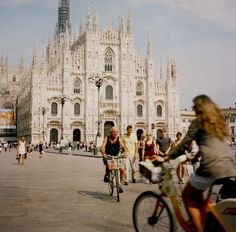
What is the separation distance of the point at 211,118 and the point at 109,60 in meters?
52.3

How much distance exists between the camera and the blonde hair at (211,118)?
3.88m

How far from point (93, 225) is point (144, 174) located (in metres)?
1.37

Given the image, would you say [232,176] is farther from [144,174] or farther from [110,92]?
[110,92]

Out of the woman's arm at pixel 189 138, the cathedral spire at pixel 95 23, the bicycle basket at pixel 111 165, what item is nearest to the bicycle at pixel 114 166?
the bicycle basket at pixel 111 165

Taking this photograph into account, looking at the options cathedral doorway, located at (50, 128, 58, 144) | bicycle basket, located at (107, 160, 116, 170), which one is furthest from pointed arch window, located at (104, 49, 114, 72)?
bicycle basket, located at (107, 160, 116, 170)

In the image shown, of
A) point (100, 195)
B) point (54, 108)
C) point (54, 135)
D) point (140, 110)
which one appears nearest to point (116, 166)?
point (100, 195)

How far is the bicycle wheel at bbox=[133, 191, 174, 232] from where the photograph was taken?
4234 mm

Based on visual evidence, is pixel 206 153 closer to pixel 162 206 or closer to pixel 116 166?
pixel 162 206

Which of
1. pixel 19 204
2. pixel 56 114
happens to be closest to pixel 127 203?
pixel 19 204

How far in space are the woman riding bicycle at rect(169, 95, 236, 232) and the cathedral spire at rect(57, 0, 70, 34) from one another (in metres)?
73.5

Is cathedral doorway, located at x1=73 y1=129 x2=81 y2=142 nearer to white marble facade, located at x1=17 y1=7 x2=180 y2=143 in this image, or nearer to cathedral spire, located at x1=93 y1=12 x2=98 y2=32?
white marble facade, located at x1=17 y1=7 x2=180 y2=143

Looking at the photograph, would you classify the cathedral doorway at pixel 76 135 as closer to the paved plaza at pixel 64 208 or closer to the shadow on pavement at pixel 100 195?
the paved plaza at pixel 64 208

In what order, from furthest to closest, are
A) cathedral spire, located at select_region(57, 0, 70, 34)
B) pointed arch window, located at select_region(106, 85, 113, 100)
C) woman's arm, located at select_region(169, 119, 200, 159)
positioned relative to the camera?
1. cathedral spire, located at select_region(57, 0, 70, 34)
2. pointed arch window, located at select_region(106, 85, 113, 100)
3. woman's arm, located at select_region(169, 119, 200, 159)

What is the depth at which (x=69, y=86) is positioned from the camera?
52.8 m
